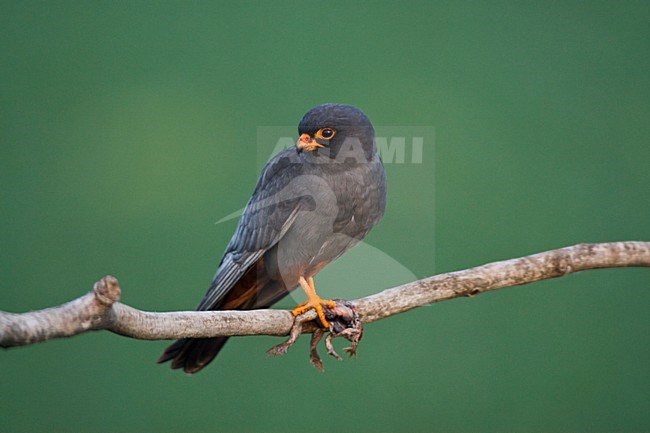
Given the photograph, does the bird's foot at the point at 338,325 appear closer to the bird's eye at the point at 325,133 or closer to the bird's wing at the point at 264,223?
the bird's wing at the point at 264,223

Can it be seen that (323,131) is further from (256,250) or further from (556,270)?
(556,270)

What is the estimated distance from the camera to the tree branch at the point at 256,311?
1582 mm

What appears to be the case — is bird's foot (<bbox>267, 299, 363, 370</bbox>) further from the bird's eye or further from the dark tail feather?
the bird's eye

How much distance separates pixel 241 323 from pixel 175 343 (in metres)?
0.55

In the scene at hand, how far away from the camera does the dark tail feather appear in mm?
2619

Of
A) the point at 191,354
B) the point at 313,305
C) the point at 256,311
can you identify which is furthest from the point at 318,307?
the point at 191,354

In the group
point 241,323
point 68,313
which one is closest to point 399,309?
point 241,323

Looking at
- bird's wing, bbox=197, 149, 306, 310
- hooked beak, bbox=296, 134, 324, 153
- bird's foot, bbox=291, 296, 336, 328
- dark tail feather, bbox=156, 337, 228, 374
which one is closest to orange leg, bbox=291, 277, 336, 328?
bird's foot, bbox=291, 296, 336, 328

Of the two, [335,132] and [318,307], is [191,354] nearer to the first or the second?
[318,307]

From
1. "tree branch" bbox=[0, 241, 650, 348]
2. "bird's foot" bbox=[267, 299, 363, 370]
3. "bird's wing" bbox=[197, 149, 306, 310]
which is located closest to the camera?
"tree branch" bbox=[0, 241, 650, 348]

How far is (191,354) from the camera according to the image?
2.65 m

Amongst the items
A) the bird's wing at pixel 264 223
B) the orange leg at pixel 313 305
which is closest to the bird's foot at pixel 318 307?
the orange leg at pixel 313 305

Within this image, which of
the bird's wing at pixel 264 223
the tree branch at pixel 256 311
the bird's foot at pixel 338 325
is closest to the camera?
the tree branch at pixel 256 311

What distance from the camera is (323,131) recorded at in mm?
2504
